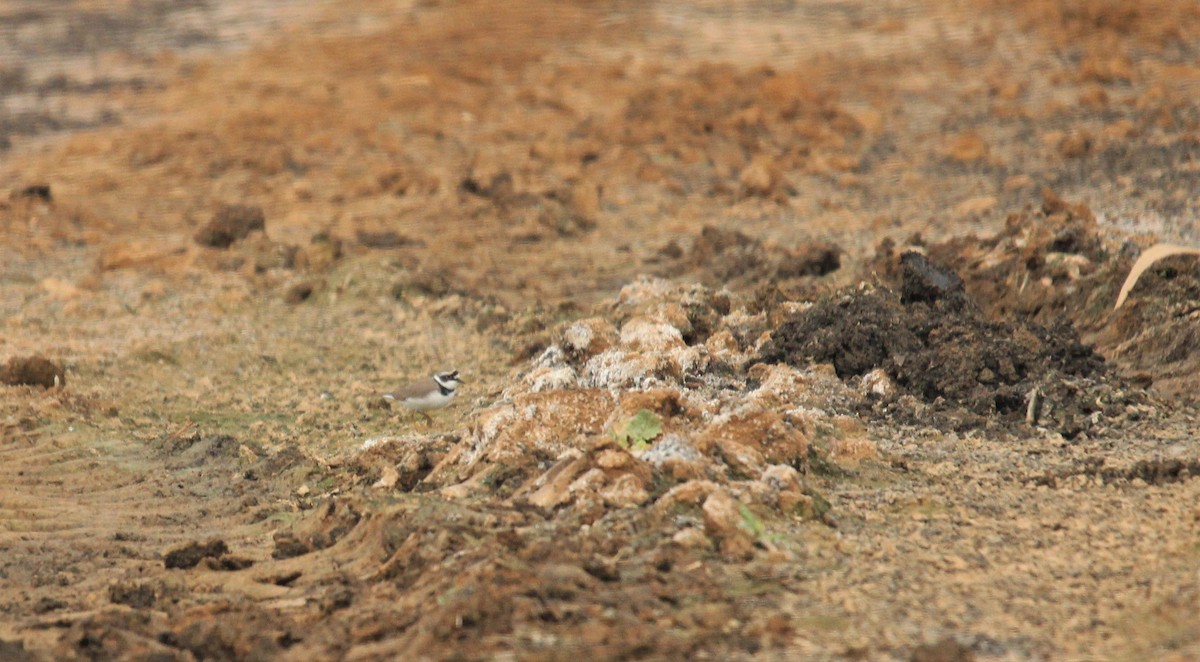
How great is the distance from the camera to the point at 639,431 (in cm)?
561

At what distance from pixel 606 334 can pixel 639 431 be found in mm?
2014

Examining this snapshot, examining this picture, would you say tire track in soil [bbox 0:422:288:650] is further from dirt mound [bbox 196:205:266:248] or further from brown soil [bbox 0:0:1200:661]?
dirt mound [bbox 196:205:266:248]

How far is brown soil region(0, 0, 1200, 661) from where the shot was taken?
462 centimetres

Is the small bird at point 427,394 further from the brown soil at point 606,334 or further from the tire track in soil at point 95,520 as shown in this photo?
the tire track in soil at point 95,520

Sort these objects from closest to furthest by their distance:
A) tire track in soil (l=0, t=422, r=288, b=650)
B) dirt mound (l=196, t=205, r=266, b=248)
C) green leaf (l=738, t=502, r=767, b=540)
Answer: green leaf (l=738, t=502, r=767, b=540) < tire track in soil (l=0, t=422, r=288, b=650) < dirt mound (l=196, t=205, r=266, b=248)

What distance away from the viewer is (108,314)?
A: 32.2ft

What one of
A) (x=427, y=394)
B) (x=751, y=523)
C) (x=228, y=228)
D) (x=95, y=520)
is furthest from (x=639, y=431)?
(x=228, y=228)

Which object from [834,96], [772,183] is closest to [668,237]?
[772,183]

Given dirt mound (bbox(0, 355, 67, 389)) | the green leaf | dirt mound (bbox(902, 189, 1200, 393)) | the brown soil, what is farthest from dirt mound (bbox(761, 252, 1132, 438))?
dirt mound (bbox(0, 355, 67, 389))

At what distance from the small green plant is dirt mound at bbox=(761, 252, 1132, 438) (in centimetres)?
155

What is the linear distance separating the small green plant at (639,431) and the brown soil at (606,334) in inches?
0.5

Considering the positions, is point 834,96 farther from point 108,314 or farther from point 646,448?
point 646,448

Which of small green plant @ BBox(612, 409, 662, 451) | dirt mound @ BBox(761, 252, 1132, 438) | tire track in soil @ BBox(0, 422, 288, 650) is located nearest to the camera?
tire track in soil @ BBox(0, 422, 288, 650)

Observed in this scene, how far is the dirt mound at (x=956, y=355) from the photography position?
6.52 metres
